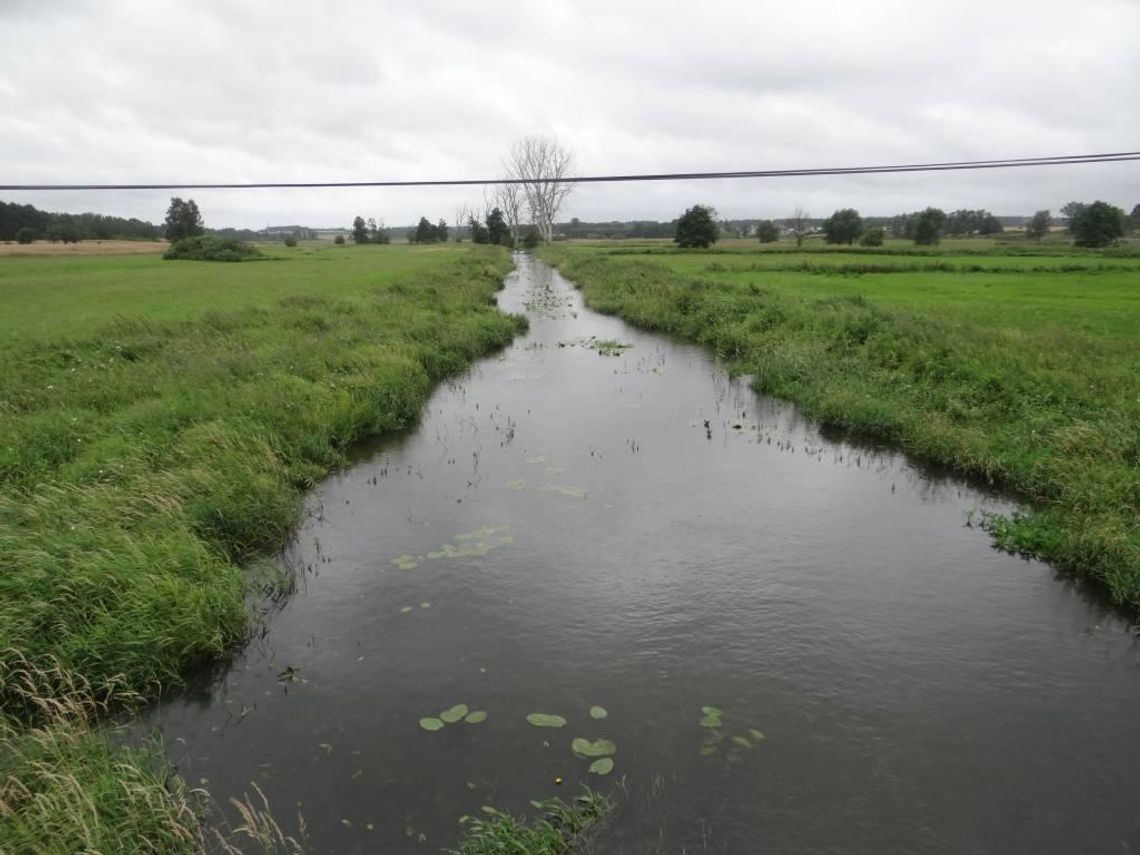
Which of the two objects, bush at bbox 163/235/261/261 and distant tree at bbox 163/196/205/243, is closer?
bush at bbox 163/235/261/261

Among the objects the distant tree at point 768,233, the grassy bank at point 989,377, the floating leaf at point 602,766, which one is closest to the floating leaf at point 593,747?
the floating leaf at point 602,766

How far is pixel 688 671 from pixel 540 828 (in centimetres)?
240

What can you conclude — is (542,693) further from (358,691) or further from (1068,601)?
(1068,601)

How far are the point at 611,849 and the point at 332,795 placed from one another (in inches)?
87.8

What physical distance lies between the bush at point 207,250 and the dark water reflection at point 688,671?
7111 centimetres

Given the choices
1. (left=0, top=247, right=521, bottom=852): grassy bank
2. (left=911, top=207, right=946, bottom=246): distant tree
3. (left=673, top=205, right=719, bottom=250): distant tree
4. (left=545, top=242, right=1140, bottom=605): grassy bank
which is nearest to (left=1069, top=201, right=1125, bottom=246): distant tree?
(left=911, top=207, right=946, bottom=246): distant tree

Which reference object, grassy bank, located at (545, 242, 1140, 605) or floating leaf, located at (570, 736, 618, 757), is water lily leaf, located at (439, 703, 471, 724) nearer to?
floating leaf, located at (570, 736, 618, 757)

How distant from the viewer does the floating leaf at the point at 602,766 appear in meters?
5.49

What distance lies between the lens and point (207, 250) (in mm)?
71250

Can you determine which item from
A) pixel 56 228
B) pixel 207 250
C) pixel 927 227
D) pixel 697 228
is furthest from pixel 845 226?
pixel 56 228

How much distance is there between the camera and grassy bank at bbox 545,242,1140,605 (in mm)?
9594

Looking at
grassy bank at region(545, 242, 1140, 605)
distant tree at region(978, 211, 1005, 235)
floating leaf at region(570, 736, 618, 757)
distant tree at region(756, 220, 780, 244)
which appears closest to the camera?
floating leaf at region(570, 736, 618, 757)

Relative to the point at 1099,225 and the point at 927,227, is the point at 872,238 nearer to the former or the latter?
the point at 927,227

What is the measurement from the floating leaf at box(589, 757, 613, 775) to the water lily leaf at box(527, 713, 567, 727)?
0.53 meters
